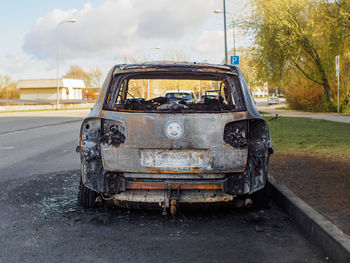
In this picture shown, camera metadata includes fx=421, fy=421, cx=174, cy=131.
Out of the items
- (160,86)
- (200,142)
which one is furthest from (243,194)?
(160,86)

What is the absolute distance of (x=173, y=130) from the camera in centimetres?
407

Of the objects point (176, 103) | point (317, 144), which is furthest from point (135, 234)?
point (317, 144)

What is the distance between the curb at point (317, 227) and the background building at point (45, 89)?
87.8 metres

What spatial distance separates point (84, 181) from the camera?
4223 mm

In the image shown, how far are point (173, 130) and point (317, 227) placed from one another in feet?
5.12

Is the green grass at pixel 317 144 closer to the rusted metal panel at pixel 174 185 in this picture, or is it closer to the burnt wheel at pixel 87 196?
the rusted metal panel at pixel 174 185

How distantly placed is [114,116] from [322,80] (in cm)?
2489

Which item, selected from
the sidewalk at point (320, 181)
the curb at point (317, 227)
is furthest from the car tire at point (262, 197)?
the sidewalk at point (320, 181)

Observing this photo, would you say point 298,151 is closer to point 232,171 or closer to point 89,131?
point 232,171

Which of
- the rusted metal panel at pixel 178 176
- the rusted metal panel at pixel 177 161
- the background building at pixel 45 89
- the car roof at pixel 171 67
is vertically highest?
the background building at pixel 45 89

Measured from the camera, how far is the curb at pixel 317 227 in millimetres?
3140

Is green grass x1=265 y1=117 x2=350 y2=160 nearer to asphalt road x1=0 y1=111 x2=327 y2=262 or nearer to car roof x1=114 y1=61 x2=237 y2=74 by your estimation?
asphalt road x1=0 y1=111 x2=327 y2=262

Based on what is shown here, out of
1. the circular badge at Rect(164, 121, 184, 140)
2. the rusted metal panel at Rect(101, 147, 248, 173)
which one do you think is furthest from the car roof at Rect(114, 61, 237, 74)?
the rusted metal panel at Rect(101, 147, 248, 173)

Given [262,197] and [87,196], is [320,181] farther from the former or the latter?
[87,196]
